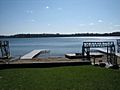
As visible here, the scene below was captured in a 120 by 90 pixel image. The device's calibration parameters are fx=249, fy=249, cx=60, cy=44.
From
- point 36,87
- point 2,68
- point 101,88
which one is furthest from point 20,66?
point 101,88

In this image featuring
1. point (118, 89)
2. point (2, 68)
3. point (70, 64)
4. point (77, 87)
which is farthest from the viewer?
point (70, 64)

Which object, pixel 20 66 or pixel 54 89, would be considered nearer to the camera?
pixel 54 89

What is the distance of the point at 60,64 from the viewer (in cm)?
2545

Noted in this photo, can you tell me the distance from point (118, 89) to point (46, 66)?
14.6 m

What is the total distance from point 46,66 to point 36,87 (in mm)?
13018

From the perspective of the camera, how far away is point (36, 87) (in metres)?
12.0

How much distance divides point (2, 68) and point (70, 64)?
680 centimetres

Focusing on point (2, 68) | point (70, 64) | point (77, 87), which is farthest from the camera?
point (70, 64)

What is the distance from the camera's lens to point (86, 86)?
1194 cm

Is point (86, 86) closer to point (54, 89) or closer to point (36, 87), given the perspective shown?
point (54, 89)

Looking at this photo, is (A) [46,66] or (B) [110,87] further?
(A) [46,66]

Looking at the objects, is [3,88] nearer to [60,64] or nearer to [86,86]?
[86,86]

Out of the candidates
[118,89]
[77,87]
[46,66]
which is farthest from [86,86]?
[46,66]

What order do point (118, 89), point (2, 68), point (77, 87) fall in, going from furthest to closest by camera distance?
1. point (2, 68)
2. point (77, 87)
3. point (118, 89)
